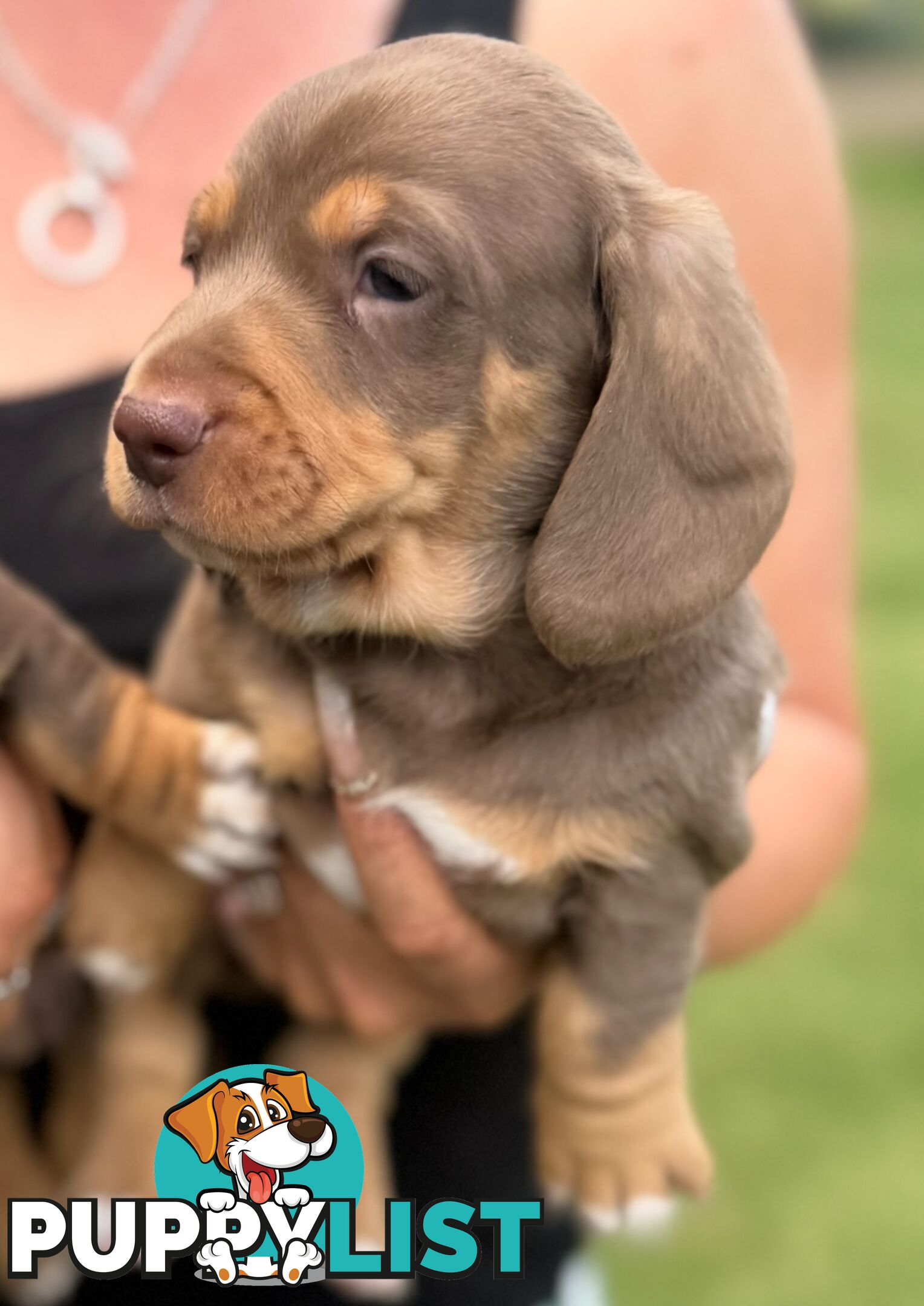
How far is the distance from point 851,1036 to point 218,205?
2.22 meters

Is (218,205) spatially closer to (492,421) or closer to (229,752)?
(492,421)

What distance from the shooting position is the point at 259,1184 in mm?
818

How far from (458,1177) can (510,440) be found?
103 cm

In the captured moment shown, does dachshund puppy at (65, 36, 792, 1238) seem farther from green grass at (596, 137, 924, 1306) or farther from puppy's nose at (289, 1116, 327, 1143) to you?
green grass at (596, 137, 924, 1306)

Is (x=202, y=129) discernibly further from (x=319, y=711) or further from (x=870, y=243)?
(x=870, y=243)

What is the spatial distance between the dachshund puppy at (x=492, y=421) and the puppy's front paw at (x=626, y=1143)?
297mm

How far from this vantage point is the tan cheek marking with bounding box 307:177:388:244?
93 centimetres

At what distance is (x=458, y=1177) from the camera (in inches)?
65.0

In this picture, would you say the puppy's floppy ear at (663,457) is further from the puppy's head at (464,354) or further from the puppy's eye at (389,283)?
the puppy's eye at (389,283)

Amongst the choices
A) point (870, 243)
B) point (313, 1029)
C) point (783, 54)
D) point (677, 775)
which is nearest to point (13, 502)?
point (313, 1029)

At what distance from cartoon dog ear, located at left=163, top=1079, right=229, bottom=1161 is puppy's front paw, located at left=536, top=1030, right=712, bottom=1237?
54 centimetres

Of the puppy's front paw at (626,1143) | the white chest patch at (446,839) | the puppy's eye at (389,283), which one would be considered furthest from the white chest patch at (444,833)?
the puppy's eye at (389,283)

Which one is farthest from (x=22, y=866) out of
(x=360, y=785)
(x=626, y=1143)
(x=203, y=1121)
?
(x=626, y=1143)

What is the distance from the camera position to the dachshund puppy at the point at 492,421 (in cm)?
94
